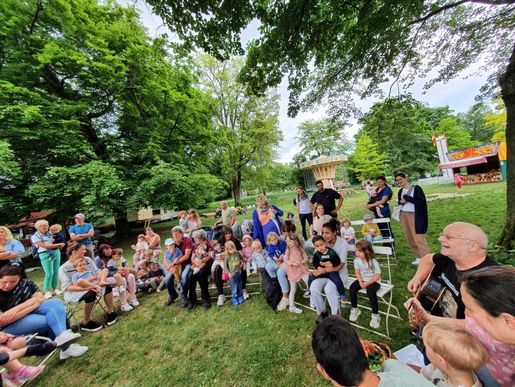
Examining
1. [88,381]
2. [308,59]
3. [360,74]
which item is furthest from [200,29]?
[88,381]

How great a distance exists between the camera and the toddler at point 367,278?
2.80m

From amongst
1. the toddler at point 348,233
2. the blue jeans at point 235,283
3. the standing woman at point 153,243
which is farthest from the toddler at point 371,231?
the standing woman at point 153,243

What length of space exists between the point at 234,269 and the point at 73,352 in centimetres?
271

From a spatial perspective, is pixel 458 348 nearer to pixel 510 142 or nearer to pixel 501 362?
pixel 501 362

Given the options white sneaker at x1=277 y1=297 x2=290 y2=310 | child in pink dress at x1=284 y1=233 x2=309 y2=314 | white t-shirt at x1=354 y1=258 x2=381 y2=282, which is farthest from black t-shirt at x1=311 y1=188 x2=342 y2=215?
white sneaker at x1=277 y1=297 x2=290 y2=310

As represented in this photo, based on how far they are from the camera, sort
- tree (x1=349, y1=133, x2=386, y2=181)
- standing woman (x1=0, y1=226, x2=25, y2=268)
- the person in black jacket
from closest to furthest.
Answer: standing woman (x1=0, y1=226, x2=25, y2=268)
the person in black jacket
tree (x1=349, y1=133, x2=386, y2=181)

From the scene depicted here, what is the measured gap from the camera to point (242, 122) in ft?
72.3

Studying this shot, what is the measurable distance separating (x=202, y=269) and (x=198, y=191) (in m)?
8.67

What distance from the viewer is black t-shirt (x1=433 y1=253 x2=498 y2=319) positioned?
1732 millimetres

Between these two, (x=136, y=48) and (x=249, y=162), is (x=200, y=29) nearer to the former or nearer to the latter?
(x=136, y=48)

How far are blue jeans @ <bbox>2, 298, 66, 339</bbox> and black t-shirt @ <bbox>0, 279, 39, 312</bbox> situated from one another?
0.22m

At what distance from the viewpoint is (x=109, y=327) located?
3814 millimetres

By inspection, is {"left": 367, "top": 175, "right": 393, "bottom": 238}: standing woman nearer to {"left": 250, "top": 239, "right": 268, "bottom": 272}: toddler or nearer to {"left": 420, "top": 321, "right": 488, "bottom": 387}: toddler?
{"left": 250, "top": 239, "right": 268, "bottom": 272}: toddler

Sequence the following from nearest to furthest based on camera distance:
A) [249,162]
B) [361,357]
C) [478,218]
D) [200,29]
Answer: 1. [361,357]
2. [200,29]
3. [478,218]
4. [249,162]
